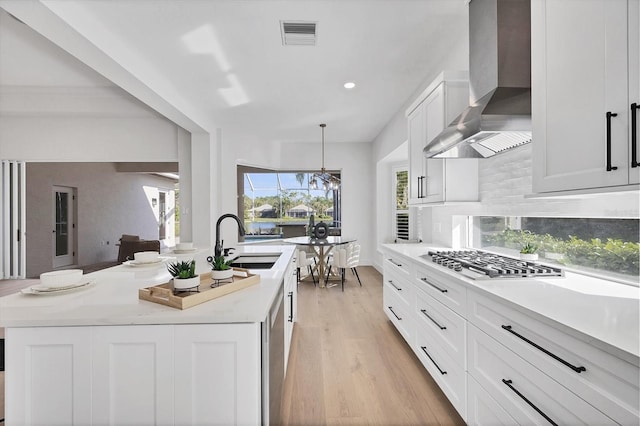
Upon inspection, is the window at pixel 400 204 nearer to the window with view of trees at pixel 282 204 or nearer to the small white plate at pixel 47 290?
the window with view of trees at pixel 282 204

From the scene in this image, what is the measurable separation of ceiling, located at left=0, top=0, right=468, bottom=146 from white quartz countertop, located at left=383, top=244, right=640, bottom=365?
2.06 m

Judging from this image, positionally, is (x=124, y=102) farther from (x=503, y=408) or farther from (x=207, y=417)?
(x=503, y=408)

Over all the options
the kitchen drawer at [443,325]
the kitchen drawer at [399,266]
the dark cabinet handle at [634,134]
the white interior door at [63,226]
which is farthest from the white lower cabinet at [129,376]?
the white interior door at [63,226]

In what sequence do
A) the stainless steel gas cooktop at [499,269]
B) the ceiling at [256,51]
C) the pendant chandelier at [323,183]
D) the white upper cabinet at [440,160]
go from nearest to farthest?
the stainless steel gas cooktop at [499,269] → the ceiling at [256,51] → the white upper cabinet at [440,160] → the pendant chandelier at [323,183]

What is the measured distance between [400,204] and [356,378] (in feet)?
14.3

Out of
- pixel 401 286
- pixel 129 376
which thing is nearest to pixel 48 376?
pixel 129 376

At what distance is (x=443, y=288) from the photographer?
6.36ft

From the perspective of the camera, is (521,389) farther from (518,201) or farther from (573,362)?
(518,201)

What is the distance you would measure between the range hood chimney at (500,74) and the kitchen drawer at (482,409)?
4.59ft

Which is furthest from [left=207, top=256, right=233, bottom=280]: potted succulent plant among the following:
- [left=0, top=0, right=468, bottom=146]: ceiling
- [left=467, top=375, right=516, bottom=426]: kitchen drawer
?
[left=0, top=0, right=468, bottom=146]: ceiling

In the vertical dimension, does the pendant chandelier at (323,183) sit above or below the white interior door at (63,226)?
above

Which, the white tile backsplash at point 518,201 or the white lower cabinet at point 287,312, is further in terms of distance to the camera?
the white lower cabinet at point 287,312

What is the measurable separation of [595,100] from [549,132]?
224 mm

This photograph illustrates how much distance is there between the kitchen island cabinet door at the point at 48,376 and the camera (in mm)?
1090
